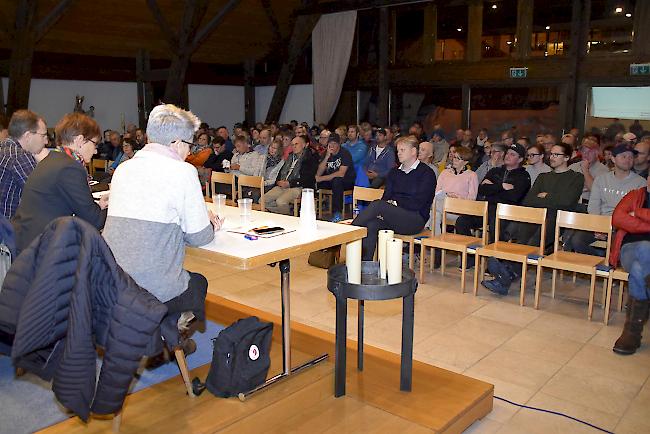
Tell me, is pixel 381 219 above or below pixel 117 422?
above

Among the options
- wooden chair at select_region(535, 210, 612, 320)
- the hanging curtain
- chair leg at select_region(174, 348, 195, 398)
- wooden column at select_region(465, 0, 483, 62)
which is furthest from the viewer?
the hanging curtain

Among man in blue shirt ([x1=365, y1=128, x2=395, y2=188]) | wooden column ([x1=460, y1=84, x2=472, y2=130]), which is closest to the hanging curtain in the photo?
wooden column ([x1=460, y1=84, x2=472, y2=130])

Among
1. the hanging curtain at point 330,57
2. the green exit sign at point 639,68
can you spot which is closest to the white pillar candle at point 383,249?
the green exit sign at point 639,68

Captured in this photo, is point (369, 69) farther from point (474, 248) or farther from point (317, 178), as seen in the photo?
point (474, 248)

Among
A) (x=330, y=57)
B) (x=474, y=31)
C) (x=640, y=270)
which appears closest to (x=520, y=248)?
(x=640, y=270)

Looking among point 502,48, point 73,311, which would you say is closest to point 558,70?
point 502,48

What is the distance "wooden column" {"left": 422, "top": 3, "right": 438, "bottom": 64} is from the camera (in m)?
10.3

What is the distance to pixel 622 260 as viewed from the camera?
3.60 meters

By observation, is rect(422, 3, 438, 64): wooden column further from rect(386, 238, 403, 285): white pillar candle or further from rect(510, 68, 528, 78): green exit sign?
rect(386, 238, 403, 285): white pillar candle

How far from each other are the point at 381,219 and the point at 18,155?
2488 millimetres

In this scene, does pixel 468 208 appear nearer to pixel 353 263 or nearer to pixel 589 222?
pixel 589 222

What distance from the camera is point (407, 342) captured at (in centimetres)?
245

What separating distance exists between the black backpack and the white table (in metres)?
0.05

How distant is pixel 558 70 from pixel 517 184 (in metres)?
4.83
